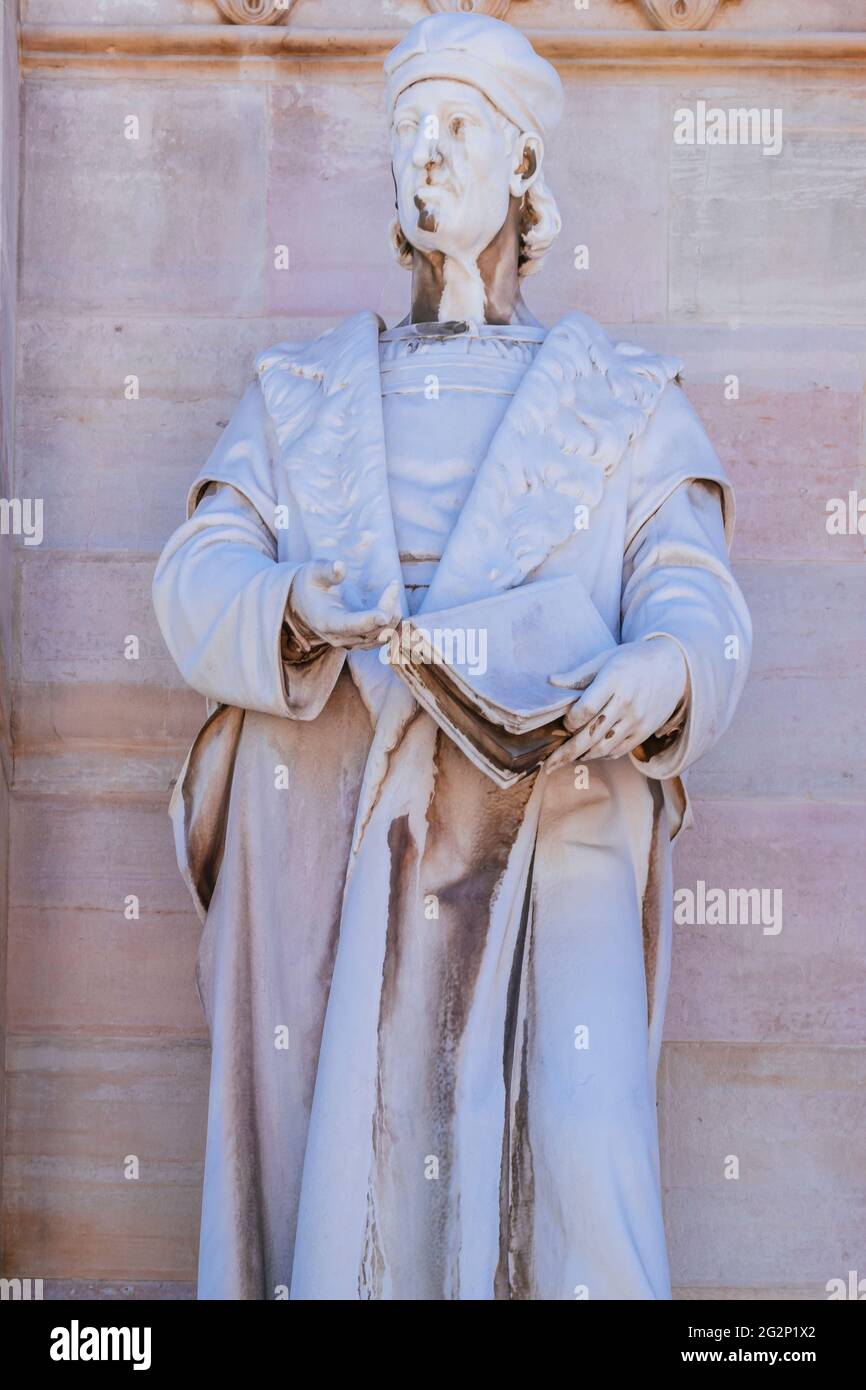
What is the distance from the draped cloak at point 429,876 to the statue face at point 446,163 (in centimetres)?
26

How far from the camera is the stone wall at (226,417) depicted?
8.46 meters

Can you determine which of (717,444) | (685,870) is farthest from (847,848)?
(717,444)

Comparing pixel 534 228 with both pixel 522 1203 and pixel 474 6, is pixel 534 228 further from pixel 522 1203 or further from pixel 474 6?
pixel 522 1203

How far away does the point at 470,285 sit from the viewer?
803 centimetres

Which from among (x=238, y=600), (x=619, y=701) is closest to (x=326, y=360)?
(x=238, y=600)

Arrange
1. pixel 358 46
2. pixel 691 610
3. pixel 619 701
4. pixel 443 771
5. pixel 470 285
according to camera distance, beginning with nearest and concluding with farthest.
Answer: pixel 619 701
pixel 443 771
pixel 691 610
pixel 470 285
pixel 358 46

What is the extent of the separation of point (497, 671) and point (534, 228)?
4.05 ft

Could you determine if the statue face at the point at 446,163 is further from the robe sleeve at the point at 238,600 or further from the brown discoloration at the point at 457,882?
the brown discoloration at the point at 457,882

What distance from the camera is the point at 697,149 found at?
9117mm

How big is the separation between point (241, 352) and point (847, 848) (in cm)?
171

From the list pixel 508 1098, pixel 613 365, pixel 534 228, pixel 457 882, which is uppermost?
pixel 534 228

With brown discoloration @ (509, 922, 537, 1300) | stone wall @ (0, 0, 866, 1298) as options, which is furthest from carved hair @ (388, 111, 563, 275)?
brown discoloration @ (509, 922, 537, 1300)

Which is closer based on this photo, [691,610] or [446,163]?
[691,610]

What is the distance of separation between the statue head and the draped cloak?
0.27 metres
